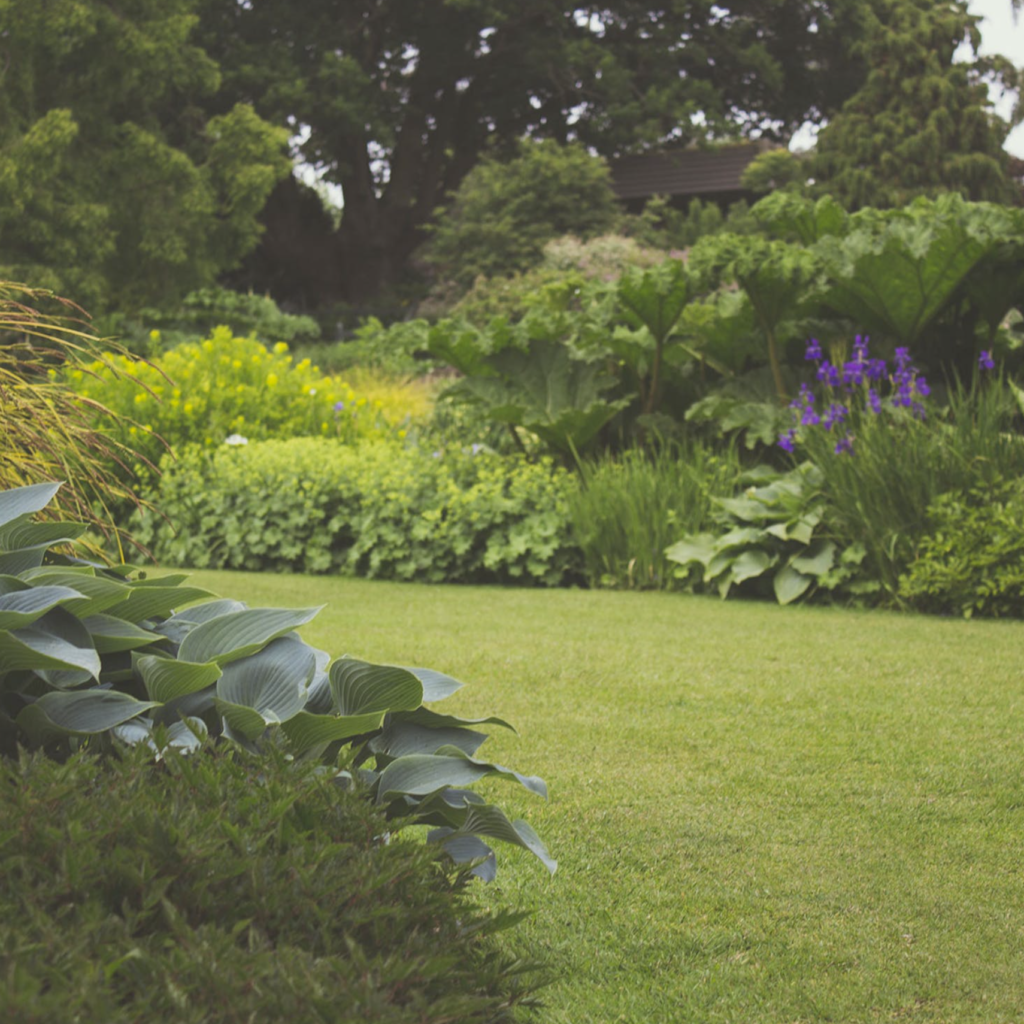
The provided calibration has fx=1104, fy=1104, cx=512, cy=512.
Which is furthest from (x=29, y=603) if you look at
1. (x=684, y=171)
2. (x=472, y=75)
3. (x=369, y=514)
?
(x=684, y=171)

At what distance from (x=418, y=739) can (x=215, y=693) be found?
36 centimetres

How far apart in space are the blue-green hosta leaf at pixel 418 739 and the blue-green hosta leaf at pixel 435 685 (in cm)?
6

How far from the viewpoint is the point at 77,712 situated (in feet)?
5.80

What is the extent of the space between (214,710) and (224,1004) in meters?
0.87

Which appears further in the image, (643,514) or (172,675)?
(643,514)

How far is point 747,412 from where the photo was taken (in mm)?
6797

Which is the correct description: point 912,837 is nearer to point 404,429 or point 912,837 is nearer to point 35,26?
point 404,429

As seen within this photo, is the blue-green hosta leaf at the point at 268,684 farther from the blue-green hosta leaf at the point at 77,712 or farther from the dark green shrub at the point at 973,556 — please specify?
the dark green shrub at the point at 973,556

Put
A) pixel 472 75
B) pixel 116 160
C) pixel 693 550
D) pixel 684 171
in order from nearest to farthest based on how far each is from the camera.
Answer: pixel 693 550 → pixel 116 160 → pixel 472 75 → pixel 684 171

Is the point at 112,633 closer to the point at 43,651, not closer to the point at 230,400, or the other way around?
the point at 43,651

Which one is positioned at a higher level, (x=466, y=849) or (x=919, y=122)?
(x=919, y=122)

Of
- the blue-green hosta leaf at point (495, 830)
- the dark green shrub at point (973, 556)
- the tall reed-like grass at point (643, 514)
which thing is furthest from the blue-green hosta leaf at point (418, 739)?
the tall reed-like grass at point (643, 514)

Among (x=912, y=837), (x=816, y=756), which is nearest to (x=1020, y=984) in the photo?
(x=912, y=837)

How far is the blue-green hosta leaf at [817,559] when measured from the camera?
585 cm
